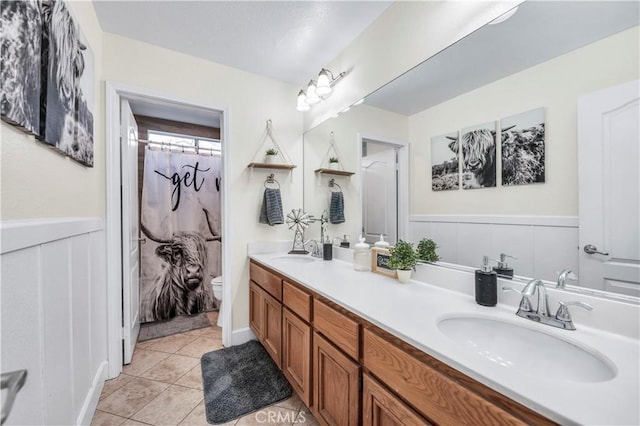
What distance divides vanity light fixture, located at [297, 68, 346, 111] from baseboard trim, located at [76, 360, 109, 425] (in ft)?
7.63

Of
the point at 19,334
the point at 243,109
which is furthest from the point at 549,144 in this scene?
the point at 243,109

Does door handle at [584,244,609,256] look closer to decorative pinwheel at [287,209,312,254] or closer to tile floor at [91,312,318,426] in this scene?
tile floor at [91,312,318,426]

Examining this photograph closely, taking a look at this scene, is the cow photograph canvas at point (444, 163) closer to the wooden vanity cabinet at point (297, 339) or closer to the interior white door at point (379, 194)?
the interior white door at point (379, 194)

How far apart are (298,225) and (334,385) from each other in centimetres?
146

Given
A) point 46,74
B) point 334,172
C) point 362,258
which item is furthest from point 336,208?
point 46,74

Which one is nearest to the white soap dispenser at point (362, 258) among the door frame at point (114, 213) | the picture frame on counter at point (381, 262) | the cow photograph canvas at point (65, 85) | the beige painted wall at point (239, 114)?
the picture frame on counter at point (381, 262)

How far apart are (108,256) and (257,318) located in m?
1.14

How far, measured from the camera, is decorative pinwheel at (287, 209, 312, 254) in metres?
2.38

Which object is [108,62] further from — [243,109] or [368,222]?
[368,222]

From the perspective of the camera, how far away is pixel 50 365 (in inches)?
36.8

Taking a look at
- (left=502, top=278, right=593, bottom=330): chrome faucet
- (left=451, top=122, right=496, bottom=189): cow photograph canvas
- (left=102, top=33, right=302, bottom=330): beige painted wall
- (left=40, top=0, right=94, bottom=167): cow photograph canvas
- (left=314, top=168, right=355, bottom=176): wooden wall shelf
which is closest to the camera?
(left=502, top=278, right=593, bottom=330): chrome faucet

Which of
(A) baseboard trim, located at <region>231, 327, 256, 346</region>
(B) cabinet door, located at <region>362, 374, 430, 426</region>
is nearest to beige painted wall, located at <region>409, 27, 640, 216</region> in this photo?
(B) cabinet door, located at <region>362, 374, 430, 426</region>

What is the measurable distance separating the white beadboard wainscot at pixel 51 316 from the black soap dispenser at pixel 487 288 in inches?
58.8

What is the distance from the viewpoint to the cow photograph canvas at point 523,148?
3.21ft
